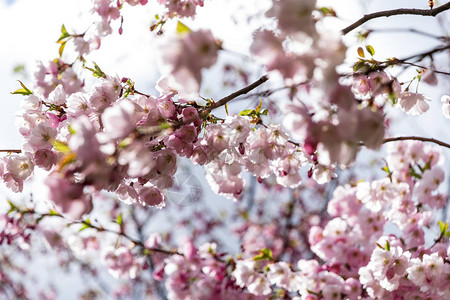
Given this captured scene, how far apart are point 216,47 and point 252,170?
1.22m

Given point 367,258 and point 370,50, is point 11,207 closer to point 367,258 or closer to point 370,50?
point 370,50

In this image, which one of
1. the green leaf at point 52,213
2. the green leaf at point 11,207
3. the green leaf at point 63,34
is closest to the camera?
the green leaf at point 63,34

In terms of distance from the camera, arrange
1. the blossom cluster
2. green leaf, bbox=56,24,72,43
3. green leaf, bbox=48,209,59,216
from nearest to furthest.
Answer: green leaf, bbox=56,24,72,43, the blossom cluster, green leaf, bbox=48,209,59,216

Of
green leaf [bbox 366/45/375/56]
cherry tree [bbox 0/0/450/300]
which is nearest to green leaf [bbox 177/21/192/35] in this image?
cherry tree [bbox 0/0/450/300]

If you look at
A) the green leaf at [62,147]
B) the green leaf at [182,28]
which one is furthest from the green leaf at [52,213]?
the green leaf at [182,28]

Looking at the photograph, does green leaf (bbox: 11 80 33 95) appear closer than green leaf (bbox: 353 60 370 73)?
No

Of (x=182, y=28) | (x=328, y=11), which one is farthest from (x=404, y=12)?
(x=182, y=28)

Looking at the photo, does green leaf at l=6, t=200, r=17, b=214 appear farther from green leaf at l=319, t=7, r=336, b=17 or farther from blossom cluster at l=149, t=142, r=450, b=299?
green leaf at l=319, t=7, r=336, b=17

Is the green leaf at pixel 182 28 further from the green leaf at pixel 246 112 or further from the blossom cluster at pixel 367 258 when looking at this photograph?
the blossom cluster at pixel 367 258

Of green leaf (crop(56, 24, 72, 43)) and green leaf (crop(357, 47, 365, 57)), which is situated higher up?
green leaf (crop(56, 24, 72, 43))

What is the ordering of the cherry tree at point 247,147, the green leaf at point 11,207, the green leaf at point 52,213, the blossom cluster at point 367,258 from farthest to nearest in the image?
1. the green leaf at point 11,207
2. the green leaf at point 52,213
3. the blossom cluster at point 367,258
4. the cherry tree at point 247,147

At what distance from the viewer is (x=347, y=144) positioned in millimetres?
1105

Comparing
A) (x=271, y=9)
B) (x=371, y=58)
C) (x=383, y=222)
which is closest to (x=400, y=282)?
(x=383, y=222)

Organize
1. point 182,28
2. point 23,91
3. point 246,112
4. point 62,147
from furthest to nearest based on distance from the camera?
point 23,91 < point 246,112 < point 62,147 < point 182,28
